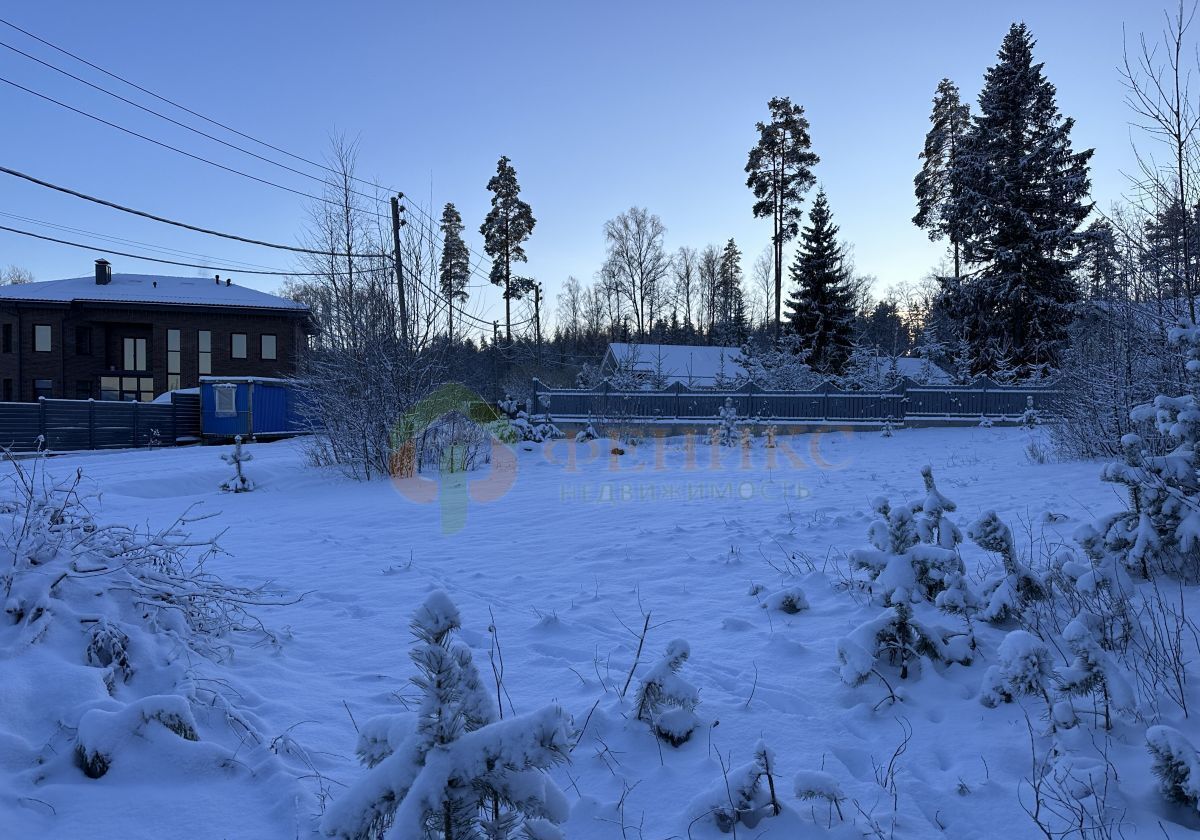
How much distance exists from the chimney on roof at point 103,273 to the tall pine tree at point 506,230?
1952 centimetres

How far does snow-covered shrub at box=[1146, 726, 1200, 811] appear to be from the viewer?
1931 mm

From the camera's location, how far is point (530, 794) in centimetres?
134

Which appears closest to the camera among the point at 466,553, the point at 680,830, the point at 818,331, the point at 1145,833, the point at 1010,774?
the point at 1145,833

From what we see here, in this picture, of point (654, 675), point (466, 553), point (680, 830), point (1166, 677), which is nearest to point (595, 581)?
point (466, 553)

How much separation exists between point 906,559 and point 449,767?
2.70 m

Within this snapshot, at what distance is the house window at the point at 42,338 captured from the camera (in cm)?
3142

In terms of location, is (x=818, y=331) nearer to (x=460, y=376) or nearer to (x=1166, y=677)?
(x=460, y=376)

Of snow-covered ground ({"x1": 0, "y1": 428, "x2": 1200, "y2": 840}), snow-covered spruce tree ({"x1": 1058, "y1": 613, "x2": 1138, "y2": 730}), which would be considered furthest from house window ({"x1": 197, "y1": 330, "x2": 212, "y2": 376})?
snow-covered spruce tree ({"x1": 1058, "y1": 613, "x2": 1138, "y2": 730})

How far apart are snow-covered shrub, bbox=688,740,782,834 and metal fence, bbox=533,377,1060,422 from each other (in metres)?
18.4

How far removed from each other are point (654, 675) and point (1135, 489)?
299cm

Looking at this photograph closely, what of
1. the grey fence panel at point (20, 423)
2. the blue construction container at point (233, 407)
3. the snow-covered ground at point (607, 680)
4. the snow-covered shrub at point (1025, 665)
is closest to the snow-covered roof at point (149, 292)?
the blue construction container at point (233, 407)

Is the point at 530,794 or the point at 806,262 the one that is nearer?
the point at 530,794

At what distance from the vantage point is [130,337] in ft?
106

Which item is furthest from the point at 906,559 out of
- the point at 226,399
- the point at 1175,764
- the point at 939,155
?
the point at 939,155
